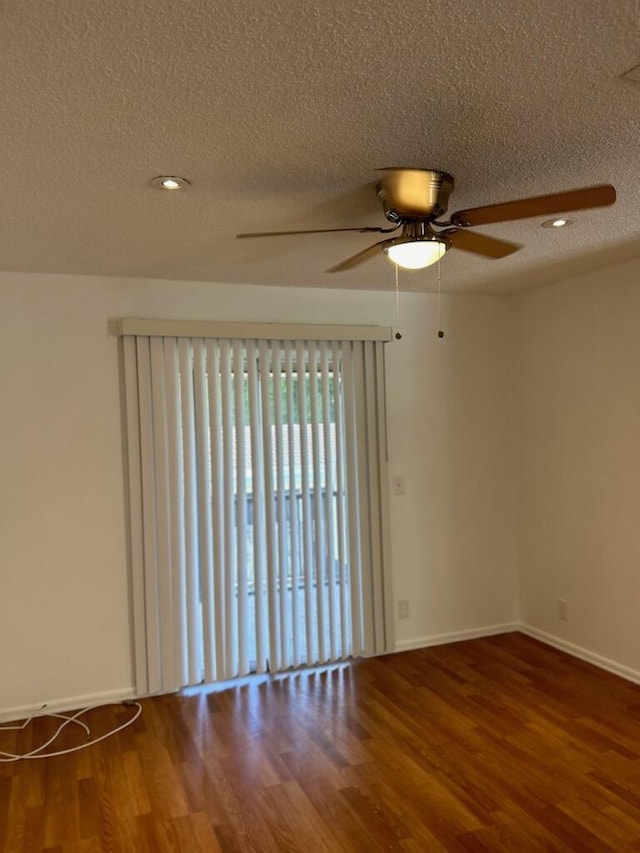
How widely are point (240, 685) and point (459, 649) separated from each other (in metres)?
1.47

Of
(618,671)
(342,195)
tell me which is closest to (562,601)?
(618,671)

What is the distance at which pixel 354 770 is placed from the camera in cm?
276

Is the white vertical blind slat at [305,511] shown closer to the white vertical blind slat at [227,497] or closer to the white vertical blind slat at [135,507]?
the white vertical blind slat at [227,497]

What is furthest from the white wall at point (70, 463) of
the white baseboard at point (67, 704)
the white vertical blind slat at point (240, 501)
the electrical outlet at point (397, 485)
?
the electrical outlet at point (397, 485)

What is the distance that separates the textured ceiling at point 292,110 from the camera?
133 centimetres

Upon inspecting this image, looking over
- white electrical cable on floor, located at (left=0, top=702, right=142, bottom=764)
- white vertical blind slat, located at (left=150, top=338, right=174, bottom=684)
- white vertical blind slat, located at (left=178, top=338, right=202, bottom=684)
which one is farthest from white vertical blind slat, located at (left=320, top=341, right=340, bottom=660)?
white electrical cable on floor, located at (left=0, top=702, right=142, bottom=764)

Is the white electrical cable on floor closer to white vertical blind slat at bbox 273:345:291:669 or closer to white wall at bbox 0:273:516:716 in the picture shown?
white wall at bbox 0:273:516:716

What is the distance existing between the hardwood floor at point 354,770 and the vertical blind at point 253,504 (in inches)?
11.3

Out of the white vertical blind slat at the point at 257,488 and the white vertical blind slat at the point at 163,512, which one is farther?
the white vertical blind slat at the point at 257,488

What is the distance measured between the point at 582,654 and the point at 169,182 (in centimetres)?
357

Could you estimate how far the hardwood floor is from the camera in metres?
2.33

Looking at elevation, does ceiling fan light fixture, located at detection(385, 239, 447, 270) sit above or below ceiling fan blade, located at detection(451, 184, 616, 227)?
below

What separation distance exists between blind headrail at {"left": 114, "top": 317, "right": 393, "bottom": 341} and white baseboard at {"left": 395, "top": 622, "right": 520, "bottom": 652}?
78.7 inches

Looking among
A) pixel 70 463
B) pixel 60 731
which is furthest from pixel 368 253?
pixel 60 731
